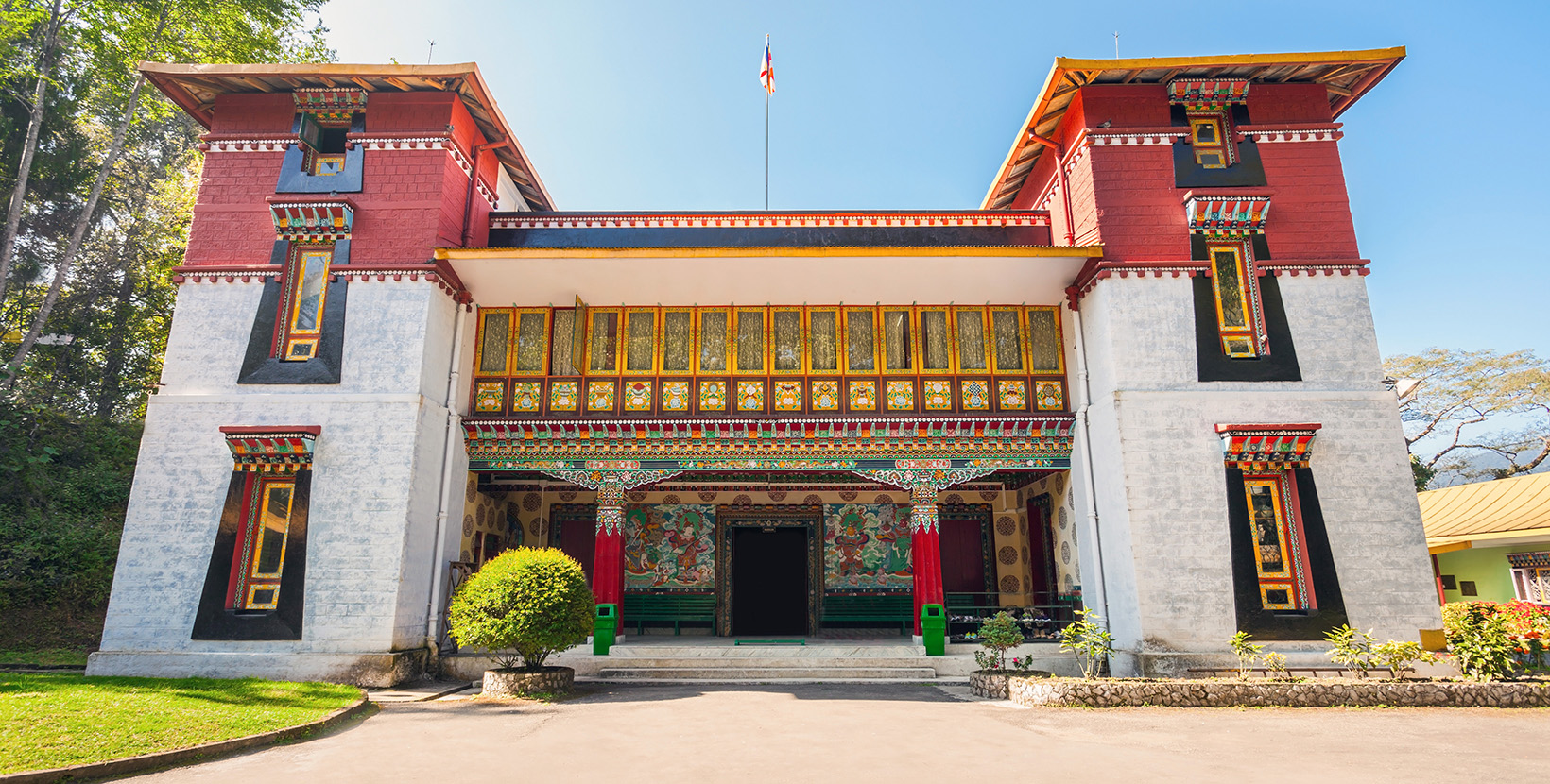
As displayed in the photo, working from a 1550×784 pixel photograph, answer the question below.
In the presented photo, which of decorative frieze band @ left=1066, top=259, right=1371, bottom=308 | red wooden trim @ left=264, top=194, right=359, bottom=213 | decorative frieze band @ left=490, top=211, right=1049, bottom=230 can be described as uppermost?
decorative frieze band @ left=490, top=211, right=1049, bottom=230

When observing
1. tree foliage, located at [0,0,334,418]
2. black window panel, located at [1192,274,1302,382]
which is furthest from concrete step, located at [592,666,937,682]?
tree foliage, located at [0,0,334,418]

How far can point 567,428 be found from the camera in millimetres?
12344

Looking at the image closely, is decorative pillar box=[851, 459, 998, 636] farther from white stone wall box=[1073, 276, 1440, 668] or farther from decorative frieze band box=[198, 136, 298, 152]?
decorative frieze band box=[198, 136, 298, 152]

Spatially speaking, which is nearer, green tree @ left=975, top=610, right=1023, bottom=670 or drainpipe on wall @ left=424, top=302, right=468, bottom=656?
green tree @ left=975, top=610, right=1023, bottom=670

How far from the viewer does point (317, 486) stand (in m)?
10.9

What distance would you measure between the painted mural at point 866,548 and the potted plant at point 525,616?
603 cm

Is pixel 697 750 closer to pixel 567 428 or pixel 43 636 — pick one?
pixel 567 428

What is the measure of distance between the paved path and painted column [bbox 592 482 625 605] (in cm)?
342

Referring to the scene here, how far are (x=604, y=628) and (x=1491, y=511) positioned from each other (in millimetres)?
16991

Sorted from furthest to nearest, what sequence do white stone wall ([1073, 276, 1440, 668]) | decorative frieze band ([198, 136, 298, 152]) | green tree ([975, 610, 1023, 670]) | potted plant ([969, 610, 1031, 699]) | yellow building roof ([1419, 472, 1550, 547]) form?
yellow building roof ([1419, 472, 1550, 547]) → decorative frieze band ([198, 136, 298, 152]) → white stone wall ([1073, 276, 1440, 668]) → green tree ([975, 610, 1023, 670]) → potted plant ([969, 610, 1031, 699])

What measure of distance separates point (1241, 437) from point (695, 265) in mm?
8032

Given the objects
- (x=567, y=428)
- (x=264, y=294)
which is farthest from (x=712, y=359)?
(x=264, y=294)

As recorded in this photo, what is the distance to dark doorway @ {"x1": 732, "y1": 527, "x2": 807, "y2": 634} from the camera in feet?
49.7

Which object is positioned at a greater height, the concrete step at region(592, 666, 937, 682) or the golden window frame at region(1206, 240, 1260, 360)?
the golden window frame at region(1206, 240, 1260, 360)
